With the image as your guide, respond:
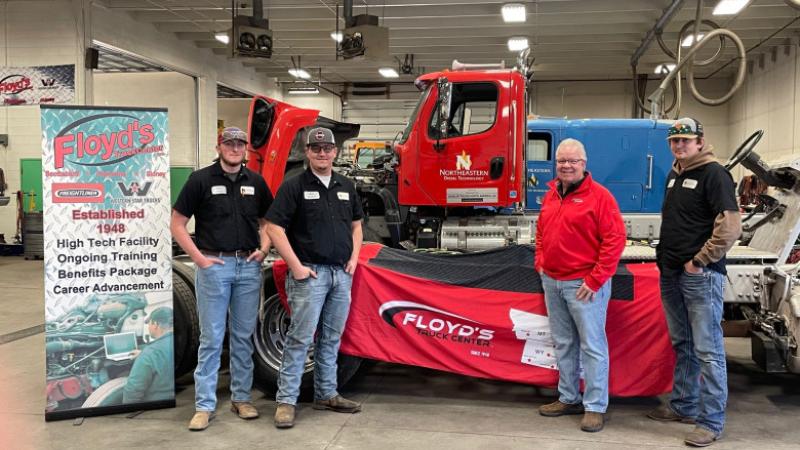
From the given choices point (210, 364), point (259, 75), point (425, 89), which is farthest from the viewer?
point (259, 75)

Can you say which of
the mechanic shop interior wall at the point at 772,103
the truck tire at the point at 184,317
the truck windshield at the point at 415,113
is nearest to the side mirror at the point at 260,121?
the truck windshield at the point at 415,113

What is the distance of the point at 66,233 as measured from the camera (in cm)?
435

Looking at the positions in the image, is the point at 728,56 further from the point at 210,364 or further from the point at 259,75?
the point at 210,364

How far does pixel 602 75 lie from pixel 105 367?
788 inches

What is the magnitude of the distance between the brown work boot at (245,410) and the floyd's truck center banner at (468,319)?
77 centimetres

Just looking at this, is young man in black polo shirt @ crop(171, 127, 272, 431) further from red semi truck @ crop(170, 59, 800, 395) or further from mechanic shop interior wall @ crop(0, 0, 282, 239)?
mechanic shop interior wall @ crop(0, 0, 282, 239)

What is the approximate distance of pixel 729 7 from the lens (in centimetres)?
1215

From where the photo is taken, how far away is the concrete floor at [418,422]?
4.02 meters

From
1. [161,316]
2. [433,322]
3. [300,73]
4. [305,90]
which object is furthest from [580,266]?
[305,90]

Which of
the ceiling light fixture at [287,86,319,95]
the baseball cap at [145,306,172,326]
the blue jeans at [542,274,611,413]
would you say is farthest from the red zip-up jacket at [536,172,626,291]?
the ceiling light fixture at [287,86,319,95]

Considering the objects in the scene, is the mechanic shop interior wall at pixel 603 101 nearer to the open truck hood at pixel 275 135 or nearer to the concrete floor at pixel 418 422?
the open truck hood at pixel 275 135

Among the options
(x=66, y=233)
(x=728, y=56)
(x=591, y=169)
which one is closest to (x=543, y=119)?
(x=591, y=169)

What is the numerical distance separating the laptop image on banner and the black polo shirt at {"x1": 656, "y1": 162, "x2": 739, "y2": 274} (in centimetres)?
357

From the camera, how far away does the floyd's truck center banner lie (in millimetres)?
4566
